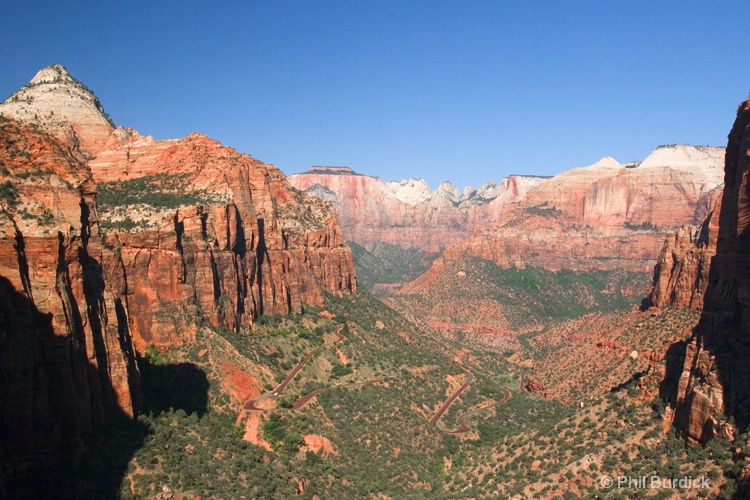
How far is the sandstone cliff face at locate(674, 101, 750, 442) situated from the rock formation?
130ft

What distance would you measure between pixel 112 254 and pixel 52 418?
26.6 metres

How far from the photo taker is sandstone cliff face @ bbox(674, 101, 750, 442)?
148ft

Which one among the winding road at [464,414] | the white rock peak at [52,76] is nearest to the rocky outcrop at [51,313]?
the winding road at [464,414]

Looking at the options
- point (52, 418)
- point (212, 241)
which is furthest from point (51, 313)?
point (212, 241)

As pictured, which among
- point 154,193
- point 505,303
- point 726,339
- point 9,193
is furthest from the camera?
point 505,303

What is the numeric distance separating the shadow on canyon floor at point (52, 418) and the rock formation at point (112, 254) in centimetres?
10

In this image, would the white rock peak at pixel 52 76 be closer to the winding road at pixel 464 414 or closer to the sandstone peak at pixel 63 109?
the sandstone peak at pixel 63 109

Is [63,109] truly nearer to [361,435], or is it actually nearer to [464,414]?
[361,435]

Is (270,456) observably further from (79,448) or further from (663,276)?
(663,276)

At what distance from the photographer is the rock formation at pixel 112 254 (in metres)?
43.1

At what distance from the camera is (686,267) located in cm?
9762

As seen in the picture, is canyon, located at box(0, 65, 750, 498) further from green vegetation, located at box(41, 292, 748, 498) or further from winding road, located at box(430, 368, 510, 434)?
winding road, located at box(430, 368, 510, 434)

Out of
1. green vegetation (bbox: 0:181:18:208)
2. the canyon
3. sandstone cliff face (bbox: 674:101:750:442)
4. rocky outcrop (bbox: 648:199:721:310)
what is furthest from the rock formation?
rocky outcrop (bbox: 648:199:721:310)

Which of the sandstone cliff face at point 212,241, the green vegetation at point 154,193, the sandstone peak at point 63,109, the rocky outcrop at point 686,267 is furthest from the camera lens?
the sandstone peak at point 63,109
